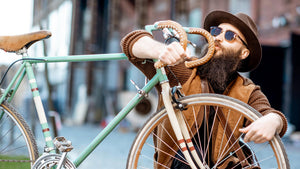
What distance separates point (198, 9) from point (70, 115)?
7.90m

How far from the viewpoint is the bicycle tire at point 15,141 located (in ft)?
8.11

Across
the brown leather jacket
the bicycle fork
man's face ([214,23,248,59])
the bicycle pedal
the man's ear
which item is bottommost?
the bicycle pedal

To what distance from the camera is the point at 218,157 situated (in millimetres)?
2176

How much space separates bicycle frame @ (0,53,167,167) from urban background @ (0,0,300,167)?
3.78 ft

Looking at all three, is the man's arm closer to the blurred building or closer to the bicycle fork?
the bicycle fork

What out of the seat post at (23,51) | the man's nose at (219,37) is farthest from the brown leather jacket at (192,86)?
the seat post at (23,51)

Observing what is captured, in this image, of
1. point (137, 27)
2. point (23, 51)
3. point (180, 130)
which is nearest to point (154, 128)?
point (180, 130)

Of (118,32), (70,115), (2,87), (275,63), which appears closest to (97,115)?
(70,115)

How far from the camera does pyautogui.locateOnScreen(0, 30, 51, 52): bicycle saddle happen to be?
243cm

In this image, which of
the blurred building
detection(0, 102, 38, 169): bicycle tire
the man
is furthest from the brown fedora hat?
the blurred building

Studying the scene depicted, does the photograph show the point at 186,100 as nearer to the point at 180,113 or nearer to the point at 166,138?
the point at 180,113

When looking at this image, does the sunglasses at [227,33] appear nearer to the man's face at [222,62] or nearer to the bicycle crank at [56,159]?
the man's face at [222,62]

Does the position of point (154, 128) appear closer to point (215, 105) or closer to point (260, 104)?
point (215, 105)

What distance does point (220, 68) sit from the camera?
7.66 feet
